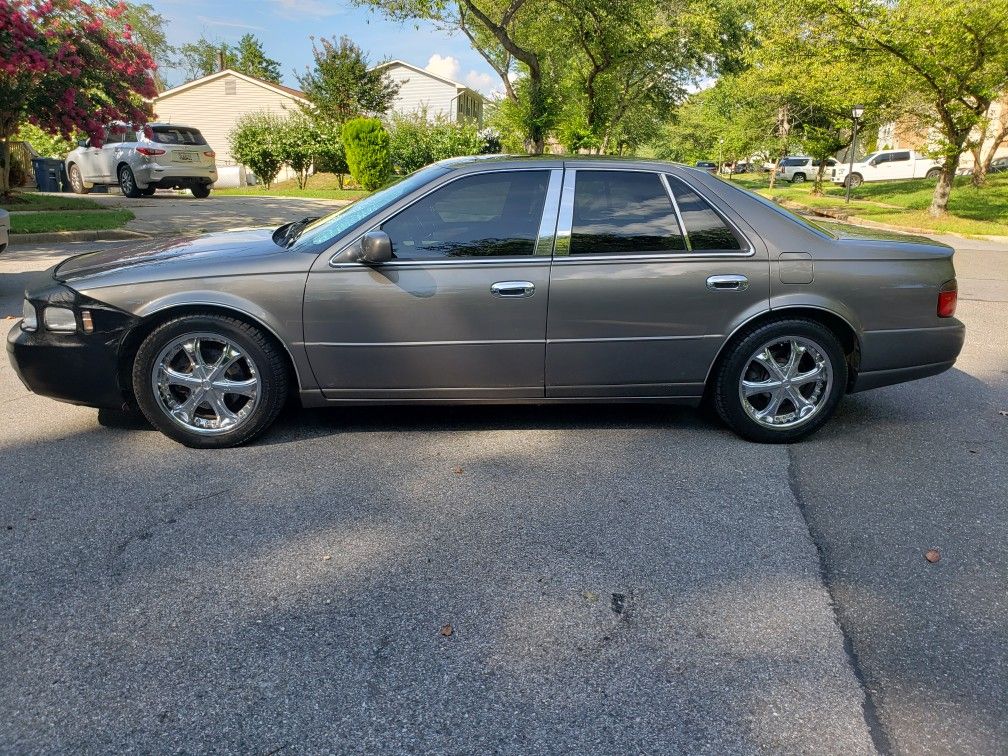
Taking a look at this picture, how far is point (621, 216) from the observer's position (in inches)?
166

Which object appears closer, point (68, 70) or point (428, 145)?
point (68, 70)

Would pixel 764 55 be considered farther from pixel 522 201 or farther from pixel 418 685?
pixel 418 685

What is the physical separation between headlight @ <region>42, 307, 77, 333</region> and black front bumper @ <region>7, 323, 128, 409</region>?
0.04 meters

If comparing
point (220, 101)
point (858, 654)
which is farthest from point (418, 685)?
point (220, 101)

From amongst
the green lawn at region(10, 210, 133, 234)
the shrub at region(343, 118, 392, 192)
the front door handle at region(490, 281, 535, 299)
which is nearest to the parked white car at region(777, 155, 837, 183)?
the shrub at region(343, 118, 392, 192)

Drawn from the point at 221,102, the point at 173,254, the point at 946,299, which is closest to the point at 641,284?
the point at 946,299

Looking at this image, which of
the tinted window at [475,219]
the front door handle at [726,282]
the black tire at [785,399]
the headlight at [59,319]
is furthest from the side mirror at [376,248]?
the black tire at [785,399]

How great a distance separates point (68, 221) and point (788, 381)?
13224 millimetres

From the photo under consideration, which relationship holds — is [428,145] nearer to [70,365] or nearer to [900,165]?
[70,365]

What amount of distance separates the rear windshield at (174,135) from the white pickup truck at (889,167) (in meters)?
33.1

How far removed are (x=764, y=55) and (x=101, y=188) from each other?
73.2 feet

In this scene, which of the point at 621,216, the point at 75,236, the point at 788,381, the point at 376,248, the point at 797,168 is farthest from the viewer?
the point at 797,168

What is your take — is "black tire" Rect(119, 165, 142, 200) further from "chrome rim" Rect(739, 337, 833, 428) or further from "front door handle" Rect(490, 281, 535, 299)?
"chrome rim" Rect(739, 337, 833, 428)

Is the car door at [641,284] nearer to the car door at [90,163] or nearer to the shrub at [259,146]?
the car door at [90,163]
